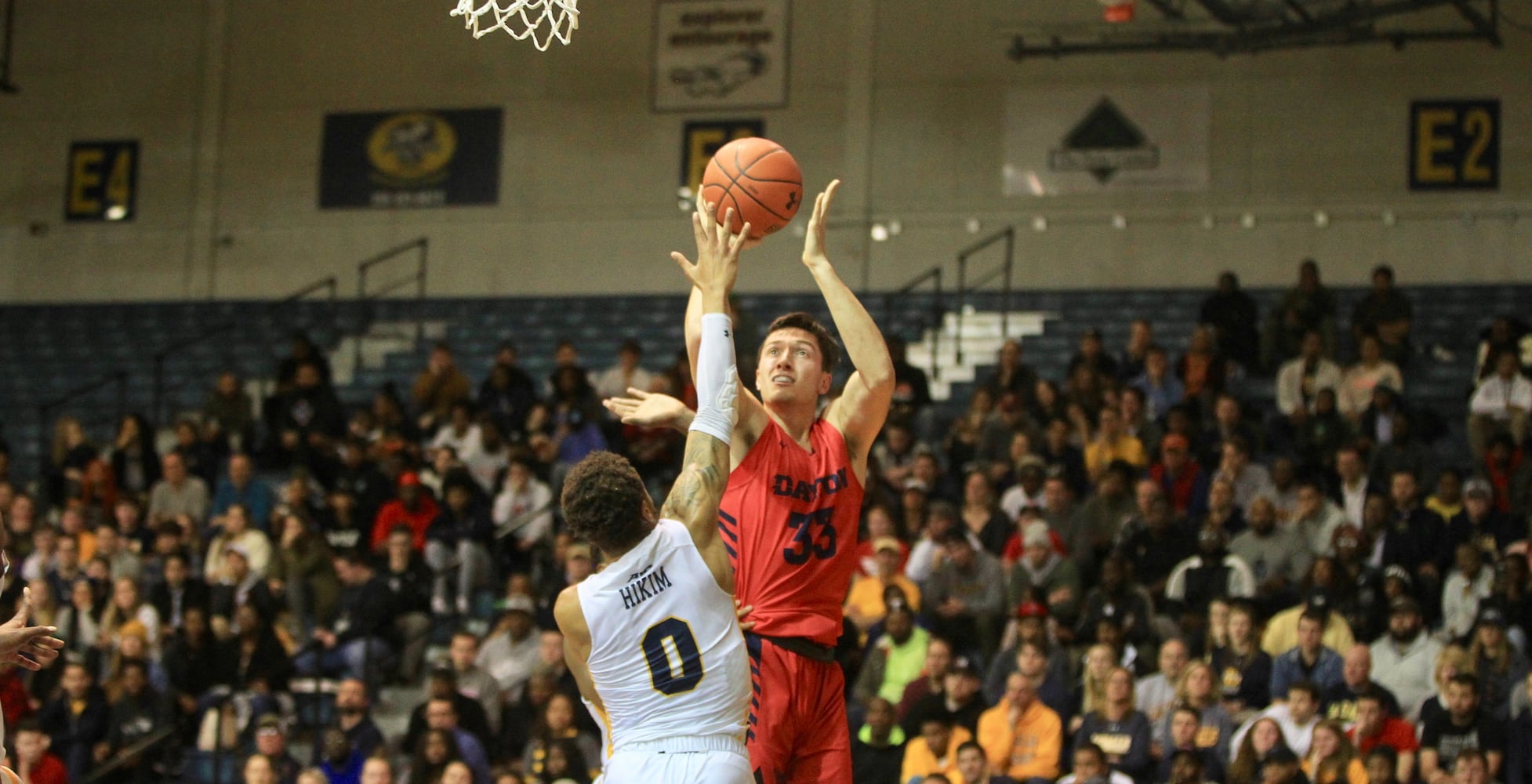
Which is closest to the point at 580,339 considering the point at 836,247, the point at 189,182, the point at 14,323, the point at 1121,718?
the point at 836,247

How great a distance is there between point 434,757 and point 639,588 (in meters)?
7.04

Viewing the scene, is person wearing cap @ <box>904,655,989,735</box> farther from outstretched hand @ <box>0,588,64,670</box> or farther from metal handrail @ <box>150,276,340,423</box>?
metal handrail @ <box>150,276,340,423</box>

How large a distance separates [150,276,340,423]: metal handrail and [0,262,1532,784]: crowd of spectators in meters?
1.56

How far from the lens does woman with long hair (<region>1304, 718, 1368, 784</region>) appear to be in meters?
11.1

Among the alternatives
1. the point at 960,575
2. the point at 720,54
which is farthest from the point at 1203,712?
the point at 720,54

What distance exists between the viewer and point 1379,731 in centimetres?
1158

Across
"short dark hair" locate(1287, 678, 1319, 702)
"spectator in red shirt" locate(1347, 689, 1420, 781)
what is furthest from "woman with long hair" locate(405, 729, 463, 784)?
"spectator in red shirt" locate(1347, 689, 1420, 781)

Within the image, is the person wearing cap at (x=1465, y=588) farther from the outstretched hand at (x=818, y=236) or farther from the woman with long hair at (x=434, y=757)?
the outstretched hand at (x=818, y=236)

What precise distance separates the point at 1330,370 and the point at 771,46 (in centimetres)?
823

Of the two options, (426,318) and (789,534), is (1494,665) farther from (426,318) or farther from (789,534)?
(426,318)

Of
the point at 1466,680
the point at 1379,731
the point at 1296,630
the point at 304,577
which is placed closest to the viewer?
the point at 1466,680

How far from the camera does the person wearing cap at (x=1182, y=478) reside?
1515 cm

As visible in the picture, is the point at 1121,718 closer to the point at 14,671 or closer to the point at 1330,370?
the point at 1330,370

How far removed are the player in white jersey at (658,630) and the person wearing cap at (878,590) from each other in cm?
762
